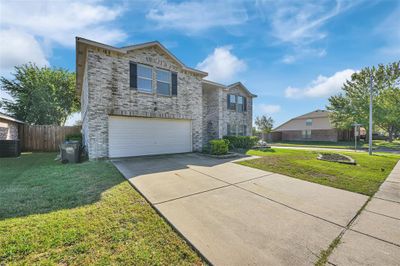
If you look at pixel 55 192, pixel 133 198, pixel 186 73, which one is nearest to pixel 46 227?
pixel 133 198

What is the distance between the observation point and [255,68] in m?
12.8

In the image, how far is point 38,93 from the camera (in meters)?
18.3

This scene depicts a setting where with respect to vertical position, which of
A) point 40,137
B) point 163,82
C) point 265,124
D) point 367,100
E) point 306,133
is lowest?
point 40,137

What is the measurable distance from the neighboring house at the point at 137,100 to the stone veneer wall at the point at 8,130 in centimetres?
540

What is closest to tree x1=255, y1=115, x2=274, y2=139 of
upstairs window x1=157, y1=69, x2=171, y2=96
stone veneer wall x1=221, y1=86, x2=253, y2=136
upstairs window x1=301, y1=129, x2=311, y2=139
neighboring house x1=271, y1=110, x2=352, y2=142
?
neighboring house x1=271, y1=110, x2=352, y2=142

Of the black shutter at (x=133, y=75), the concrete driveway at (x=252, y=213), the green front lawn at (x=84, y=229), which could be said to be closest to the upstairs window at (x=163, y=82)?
the black shutter at (x=133, y=75)

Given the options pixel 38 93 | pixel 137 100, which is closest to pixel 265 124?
pixel 137 100

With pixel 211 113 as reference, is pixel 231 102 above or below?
above

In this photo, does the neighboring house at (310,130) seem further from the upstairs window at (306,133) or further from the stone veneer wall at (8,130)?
the stone veneer wall at (8,130)

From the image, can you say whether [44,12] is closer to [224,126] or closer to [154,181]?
[154,181]

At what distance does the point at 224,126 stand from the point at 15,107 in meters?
23.2

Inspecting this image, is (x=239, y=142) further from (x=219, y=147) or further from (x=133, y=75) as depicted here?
(x=133, y=75)

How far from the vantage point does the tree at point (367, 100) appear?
62.0 feet

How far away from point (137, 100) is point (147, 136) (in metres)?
2.05
